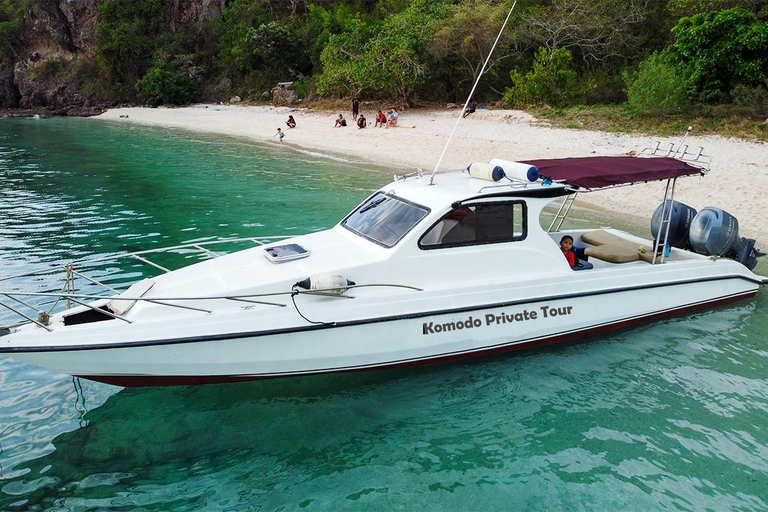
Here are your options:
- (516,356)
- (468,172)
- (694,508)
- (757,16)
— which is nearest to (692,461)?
(694,508)

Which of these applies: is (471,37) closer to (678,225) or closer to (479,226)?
(678,225)

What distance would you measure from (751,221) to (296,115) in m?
29.4

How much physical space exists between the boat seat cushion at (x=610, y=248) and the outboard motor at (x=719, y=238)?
101 centimetres

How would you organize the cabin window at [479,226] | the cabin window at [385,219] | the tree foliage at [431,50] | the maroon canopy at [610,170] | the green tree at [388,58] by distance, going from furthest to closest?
the green tree at [388,58], the tree foliage at [431,50], the maroon canopy at [610,170], the cabin window at [385,219], the cabin window at [479,226]

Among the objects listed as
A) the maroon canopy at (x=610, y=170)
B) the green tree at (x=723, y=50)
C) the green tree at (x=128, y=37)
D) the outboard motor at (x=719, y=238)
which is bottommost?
the outboard motor at (x=719, y=238)

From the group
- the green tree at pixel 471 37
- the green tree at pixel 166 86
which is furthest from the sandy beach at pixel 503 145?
the green tree at pixel 166 86

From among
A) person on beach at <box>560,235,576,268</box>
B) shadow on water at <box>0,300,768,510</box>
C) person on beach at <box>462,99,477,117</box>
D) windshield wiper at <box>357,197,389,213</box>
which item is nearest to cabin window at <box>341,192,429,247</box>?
windshield wiper at <box>357,197,389,213</box>

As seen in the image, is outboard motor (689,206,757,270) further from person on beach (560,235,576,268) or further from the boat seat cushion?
person on beach (560,235,576,268)

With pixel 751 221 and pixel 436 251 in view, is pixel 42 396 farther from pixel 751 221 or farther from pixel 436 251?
pixel 751 221

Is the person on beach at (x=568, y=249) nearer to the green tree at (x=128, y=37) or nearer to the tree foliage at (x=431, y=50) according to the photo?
the tree foliage at (x=431, y=50)

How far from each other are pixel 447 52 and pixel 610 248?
88.1 ft

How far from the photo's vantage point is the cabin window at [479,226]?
23.5ft

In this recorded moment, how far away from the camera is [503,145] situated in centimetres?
2273

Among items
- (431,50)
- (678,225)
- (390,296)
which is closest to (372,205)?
(390,296)
